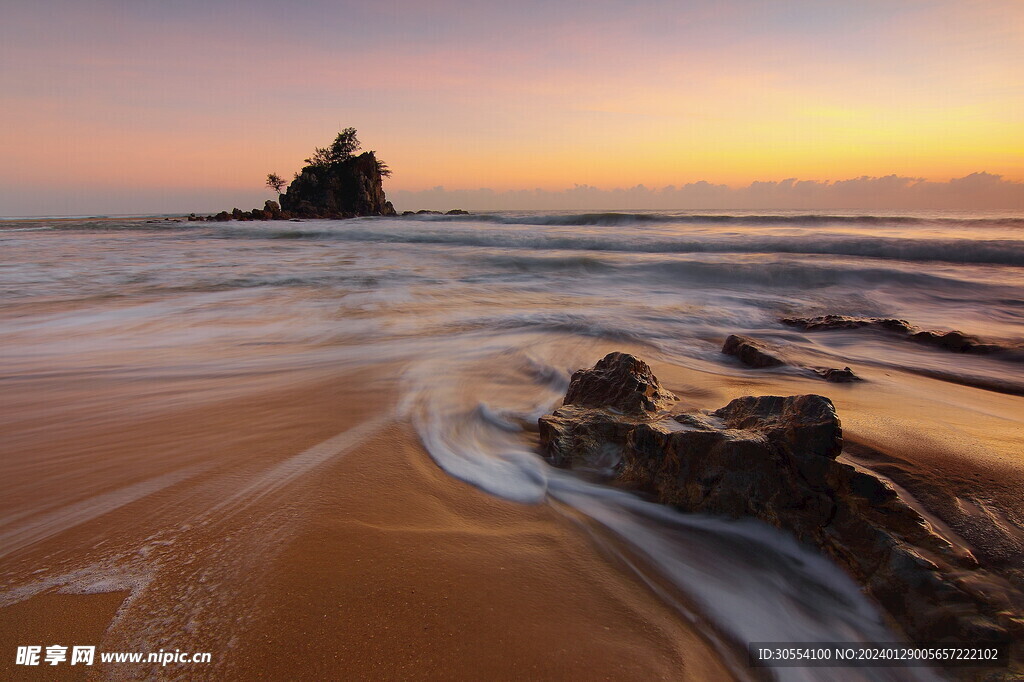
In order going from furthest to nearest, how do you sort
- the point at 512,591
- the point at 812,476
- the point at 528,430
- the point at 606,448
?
the point at 528,430, the point at 606,448, the point at 812,476, the point at 512,591

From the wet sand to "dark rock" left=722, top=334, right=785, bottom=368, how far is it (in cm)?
242

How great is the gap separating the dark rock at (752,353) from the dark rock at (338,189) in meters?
45.6

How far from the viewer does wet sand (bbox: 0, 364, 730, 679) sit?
3.81 ft

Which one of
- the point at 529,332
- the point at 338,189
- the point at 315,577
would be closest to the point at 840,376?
the point at 529,332

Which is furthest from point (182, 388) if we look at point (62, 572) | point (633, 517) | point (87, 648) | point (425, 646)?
point (633, 517)

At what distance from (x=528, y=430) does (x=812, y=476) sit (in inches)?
49.7

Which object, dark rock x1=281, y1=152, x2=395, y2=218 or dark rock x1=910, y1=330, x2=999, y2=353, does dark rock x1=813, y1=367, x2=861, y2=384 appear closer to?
dark rock x1=910, y1=330, x2=999, y2=353

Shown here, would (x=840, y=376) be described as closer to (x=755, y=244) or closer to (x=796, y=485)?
(x=796, y=485)

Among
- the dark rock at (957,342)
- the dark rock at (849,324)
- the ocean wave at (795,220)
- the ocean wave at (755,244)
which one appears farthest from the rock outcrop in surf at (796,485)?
the ocean wave at (795,220)

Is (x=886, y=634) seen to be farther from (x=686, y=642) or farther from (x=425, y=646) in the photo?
(x=425, y=646)

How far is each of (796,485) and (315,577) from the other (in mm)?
1553

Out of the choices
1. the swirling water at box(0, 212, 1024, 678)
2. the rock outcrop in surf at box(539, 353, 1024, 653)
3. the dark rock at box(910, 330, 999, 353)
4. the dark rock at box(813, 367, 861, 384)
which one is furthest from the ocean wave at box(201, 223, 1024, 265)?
the rock outcrop in surf at box(539, 353, 1024, 653)

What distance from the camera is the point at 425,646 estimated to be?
3.87 ft

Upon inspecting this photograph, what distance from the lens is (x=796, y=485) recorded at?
1.53 m
